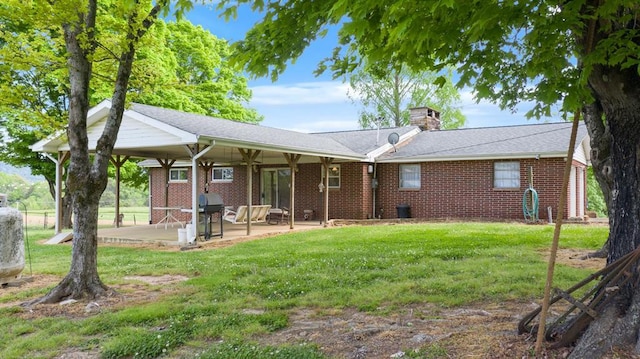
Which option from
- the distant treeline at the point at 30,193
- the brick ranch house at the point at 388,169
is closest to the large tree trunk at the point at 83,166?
the brick ranch house at the point at 388,169

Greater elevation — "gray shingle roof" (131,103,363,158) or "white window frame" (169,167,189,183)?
"gray shingle roof" (131,103,363,158)

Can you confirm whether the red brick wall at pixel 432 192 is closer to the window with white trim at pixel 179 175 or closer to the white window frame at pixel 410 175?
the white window frame at pixel 410 175

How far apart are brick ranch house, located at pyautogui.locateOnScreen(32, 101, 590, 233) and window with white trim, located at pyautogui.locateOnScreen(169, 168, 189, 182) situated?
0.07m

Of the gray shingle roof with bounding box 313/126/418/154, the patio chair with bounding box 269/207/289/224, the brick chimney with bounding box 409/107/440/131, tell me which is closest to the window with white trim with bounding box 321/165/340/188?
the gray shingle roof with bounding box 313/126/418/154

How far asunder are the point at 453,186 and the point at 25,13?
14.0 metres

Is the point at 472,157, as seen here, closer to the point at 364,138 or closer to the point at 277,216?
the point at 364,138

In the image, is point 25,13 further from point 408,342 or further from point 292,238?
point 292,238

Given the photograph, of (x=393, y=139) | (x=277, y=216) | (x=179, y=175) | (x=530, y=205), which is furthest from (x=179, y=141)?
(x=530, y=205)

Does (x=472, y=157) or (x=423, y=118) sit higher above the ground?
(x=423, y=118)

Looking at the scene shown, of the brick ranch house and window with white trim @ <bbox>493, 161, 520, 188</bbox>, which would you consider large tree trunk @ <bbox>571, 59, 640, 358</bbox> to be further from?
window with white trim @ <bbox>493, 161, 520, 188</bbox>

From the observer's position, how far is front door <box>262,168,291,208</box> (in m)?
18.7

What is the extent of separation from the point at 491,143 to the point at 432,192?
286 cm

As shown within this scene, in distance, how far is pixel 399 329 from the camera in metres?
4.31

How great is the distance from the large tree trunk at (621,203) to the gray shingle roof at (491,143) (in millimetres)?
12025
